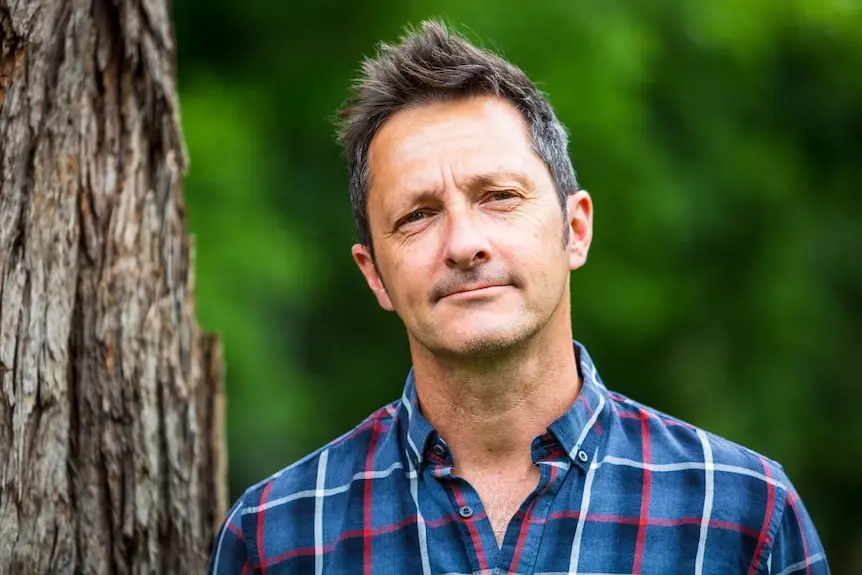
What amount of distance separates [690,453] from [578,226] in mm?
609

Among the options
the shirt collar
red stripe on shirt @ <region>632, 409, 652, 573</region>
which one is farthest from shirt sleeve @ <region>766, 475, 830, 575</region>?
the shirt collar

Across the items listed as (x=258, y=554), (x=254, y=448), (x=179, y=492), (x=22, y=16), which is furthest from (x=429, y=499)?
(x=254, y=448)

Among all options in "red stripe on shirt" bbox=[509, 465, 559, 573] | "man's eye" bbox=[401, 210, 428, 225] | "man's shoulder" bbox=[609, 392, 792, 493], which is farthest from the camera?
"man's eye" bbox=[401, 210, 428, 225]

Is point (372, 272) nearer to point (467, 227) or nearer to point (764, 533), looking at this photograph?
point (467, 227)

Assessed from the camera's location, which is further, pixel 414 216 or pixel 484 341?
pixel 414 216

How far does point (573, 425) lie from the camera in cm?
263

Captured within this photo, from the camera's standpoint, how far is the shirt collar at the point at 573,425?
103 inches

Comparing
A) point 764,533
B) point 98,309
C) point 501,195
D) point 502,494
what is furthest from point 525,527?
point 98,309

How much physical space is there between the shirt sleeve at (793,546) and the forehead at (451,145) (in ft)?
2.98

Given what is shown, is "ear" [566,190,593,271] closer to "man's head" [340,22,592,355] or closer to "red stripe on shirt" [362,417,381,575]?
"man's head" [340,22,592,355]

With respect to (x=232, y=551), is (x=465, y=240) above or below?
above

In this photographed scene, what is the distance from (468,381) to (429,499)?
27 cm

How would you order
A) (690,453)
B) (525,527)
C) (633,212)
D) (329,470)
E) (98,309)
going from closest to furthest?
(525,527) → (690,453) → (329,470) → (98,309) → (633,212)

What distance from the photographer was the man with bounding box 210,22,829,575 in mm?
2514
